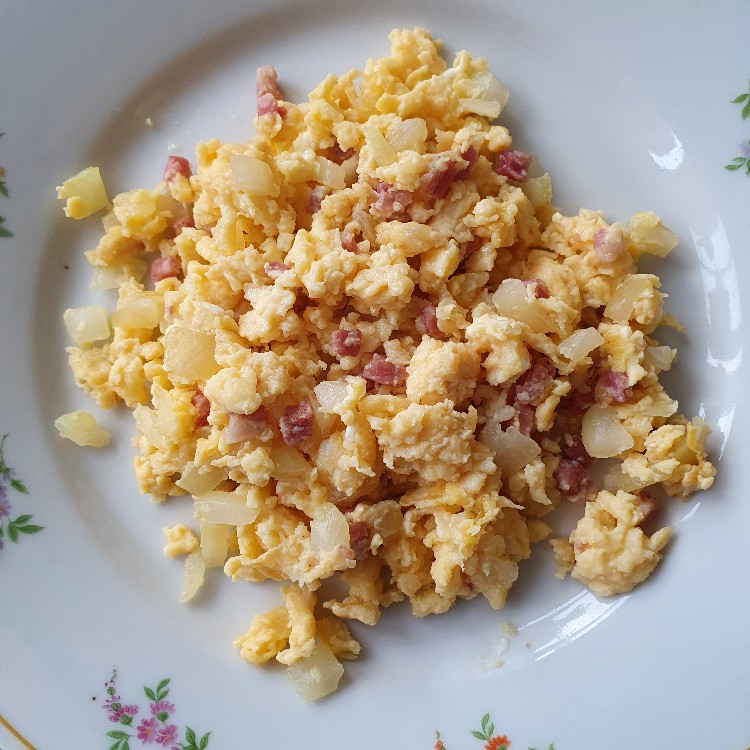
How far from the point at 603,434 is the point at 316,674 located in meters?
1.13

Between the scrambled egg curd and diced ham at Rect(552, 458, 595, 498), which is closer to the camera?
the scrambled egg curd

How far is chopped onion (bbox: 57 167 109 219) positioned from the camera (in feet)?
7.34

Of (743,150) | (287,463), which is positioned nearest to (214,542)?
(287,463)

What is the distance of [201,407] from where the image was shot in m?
2.07

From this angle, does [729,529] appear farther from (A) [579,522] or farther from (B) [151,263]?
(B) [151,263]

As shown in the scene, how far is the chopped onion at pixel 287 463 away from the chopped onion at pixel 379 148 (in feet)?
2.90

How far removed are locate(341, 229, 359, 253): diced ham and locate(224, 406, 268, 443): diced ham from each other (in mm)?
517

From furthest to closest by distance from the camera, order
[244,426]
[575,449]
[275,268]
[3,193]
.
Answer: [3,193], [575,449], [275,268], [244,426]

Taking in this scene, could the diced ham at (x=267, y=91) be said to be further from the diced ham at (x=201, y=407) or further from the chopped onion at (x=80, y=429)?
the chopped onion at (x=80, y=429)

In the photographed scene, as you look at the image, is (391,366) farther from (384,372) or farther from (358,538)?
(358,538)

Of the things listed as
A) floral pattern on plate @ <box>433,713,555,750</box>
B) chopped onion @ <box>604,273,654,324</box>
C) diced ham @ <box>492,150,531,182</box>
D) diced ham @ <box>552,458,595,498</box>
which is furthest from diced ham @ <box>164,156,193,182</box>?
floral pattern on plate @ <box>433,713,555,750</box>

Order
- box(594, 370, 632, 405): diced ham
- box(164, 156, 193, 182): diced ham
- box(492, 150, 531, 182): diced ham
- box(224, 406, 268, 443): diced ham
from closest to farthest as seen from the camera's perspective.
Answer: box(224, 406, 268, 443): diced ham
box(594, 370, 632, 405): diced ham
box(492, 150, 531, 182): diced ham
box(164, 156, 193, 182): diced ham

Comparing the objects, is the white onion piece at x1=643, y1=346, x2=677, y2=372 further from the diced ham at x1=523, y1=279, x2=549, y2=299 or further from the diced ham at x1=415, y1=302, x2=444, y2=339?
the diced ham at x1=415, y1=302, x2=444, y2=339

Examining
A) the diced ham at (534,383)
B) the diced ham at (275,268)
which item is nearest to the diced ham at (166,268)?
the diced ham at (275,268)
